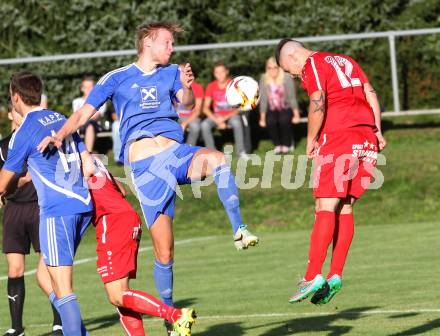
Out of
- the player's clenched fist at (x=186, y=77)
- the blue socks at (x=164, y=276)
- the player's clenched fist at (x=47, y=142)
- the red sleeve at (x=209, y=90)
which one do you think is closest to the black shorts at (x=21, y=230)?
the blue socks at (x=164, y=276)

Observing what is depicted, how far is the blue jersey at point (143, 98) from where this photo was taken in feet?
31.0

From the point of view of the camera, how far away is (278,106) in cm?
2133

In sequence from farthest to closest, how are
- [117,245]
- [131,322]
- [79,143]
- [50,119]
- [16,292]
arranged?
[16,292] → [131,322] → [117,245] → [79,143] → [50,119]

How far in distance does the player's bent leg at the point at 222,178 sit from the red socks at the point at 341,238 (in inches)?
33.9

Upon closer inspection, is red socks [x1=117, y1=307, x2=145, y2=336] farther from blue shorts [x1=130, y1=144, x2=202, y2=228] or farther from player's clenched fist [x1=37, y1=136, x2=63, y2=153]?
player's clenched fist [x1=37, y1=136, x2=63, y2=153]

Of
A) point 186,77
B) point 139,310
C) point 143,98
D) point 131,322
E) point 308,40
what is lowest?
point 131,322

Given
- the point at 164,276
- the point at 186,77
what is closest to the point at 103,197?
the point at 164,276

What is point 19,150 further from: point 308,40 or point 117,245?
point 308,40

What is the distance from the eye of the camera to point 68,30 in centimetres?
2414

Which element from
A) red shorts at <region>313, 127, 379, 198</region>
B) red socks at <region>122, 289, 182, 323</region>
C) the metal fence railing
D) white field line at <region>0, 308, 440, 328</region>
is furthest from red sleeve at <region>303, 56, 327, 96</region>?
the metal fence railing

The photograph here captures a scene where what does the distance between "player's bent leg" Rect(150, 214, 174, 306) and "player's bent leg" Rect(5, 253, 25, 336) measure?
62.5 inches

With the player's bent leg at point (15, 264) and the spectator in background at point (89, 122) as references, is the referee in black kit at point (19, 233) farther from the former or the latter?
the spectator in background at point (89, 122)

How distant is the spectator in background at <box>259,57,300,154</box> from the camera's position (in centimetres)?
2116

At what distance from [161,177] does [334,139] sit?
4.74ft
